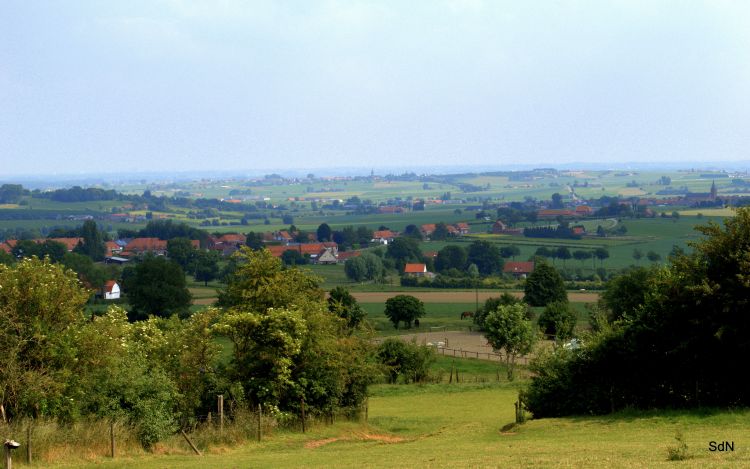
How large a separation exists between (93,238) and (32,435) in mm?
119780

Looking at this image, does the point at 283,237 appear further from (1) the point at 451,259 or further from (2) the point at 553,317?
(2) the point at 553,317

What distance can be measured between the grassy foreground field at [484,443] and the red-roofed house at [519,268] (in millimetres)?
80255

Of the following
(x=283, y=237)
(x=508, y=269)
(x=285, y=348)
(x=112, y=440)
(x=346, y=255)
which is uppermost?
(x=285, y=348)

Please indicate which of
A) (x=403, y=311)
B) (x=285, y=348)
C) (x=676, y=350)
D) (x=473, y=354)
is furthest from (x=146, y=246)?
(x=676, y=350)

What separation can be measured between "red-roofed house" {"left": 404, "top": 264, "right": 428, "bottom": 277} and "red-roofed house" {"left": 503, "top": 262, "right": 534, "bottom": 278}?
10237mm

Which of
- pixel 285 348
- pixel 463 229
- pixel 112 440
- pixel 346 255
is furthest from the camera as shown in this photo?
pixel 463 229

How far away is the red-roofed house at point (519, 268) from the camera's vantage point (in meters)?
111

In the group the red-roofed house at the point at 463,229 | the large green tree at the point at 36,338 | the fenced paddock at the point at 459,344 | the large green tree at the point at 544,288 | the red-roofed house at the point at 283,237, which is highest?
the large green tree at the point at 36,338

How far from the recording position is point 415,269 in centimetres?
11475

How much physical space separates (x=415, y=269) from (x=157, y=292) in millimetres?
49897

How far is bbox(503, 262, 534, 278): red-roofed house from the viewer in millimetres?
111281

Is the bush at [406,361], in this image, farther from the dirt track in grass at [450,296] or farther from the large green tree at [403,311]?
the dirt track in grass at [450,296]

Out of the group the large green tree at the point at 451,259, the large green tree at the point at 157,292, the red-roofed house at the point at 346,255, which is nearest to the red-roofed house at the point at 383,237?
the red-roofed house at the point at 346,255

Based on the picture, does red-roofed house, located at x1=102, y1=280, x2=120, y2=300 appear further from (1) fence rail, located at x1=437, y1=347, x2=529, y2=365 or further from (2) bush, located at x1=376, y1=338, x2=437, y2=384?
(2) bush, located at x1=376, y1=338, x2=437, y2=384
